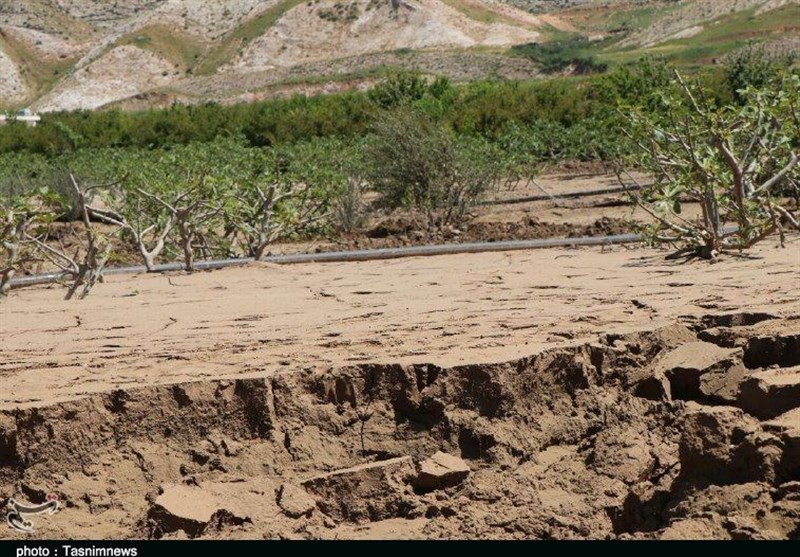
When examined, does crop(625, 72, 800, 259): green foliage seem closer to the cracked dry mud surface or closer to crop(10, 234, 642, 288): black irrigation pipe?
crop(10, 234, 642, 288): black irrigation pipe

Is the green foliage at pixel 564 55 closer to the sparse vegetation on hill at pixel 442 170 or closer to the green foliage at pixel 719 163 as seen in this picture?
the sparse vegetation on hill at pixel 442 170

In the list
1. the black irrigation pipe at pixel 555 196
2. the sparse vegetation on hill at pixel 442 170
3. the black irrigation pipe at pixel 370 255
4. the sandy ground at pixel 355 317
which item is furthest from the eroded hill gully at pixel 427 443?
the black irrigation pipe at pixel 555 196

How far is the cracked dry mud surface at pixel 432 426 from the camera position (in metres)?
4.21

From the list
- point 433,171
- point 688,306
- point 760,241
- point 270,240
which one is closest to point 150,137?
point 433,171

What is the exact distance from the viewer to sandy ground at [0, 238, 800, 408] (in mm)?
5234

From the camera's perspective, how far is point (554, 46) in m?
77.4

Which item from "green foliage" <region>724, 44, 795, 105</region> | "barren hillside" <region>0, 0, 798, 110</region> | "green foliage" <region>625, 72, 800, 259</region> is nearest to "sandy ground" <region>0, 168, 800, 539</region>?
"green foliage" <region>625, 72, 800, 259</region>

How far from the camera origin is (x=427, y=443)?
15.6 ft

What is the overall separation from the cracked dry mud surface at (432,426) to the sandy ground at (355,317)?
3 cm

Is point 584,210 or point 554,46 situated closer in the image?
point 584,210

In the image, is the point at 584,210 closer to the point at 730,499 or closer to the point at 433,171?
the point at 433,171

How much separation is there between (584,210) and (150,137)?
23575 mm

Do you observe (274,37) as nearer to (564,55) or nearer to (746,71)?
(564,55)

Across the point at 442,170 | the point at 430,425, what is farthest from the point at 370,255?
the point at 430,425
